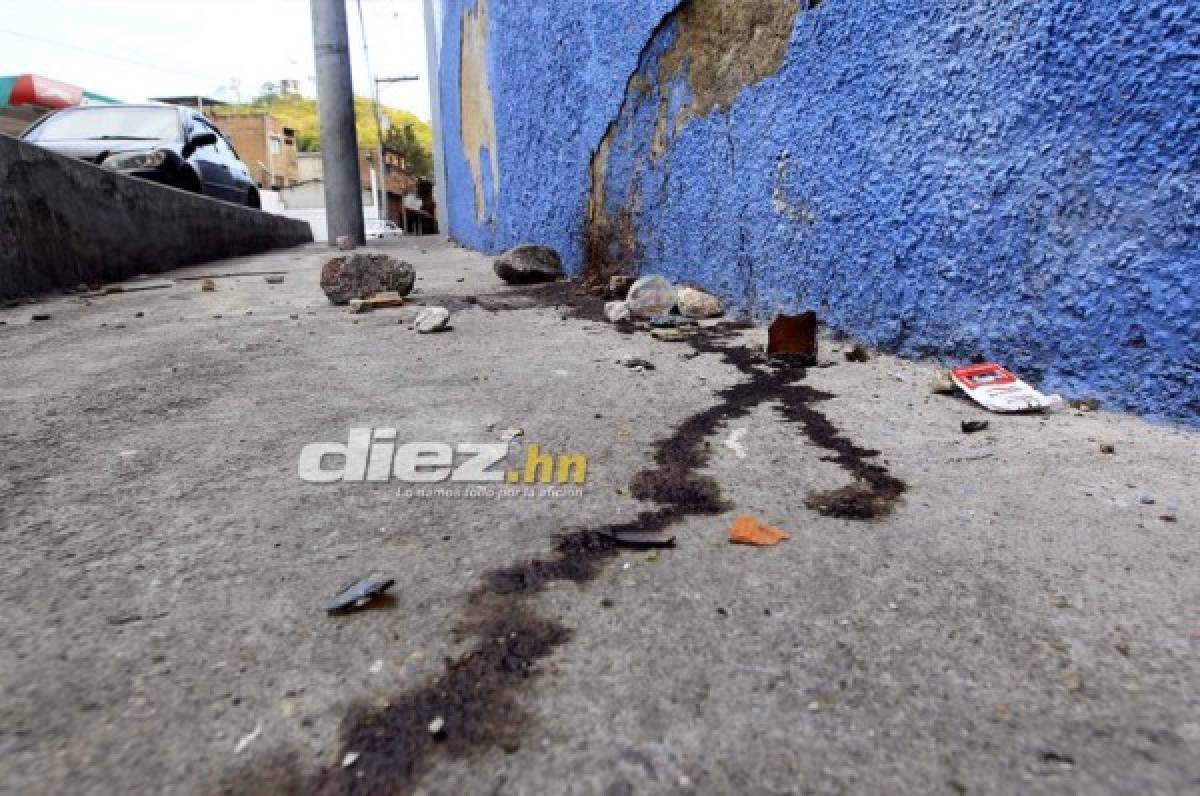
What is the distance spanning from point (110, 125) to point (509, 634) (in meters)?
7.45

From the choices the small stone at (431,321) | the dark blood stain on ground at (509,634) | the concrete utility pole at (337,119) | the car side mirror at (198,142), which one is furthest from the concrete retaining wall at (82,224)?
the dark blood stain on ground at (509,634)

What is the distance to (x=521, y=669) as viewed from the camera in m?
0.89

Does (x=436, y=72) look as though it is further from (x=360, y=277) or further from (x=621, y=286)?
(x=621, y=286)

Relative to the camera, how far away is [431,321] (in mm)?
2908

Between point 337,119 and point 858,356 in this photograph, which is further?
point 337,119

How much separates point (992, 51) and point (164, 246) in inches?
227

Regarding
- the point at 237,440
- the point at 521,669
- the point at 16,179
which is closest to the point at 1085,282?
the point at 521,669

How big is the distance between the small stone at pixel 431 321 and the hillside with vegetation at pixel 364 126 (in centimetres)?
4194

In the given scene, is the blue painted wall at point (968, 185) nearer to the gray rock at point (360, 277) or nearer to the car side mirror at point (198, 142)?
the gray rock at point (360, 277)

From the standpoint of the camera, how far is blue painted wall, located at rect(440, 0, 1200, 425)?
1.60 meters

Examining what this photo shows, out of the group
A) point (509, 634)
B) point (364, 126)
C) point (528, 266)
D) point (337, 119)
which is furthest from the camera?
point (364, 126)

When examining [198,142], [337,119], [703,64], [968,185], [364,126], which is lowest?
[968,185]

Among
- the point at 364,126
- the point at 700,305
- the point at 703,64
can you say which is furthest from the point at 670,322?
the point at 364,126

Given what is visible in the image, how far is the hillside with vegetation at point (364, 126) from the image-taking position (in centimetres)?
4846
